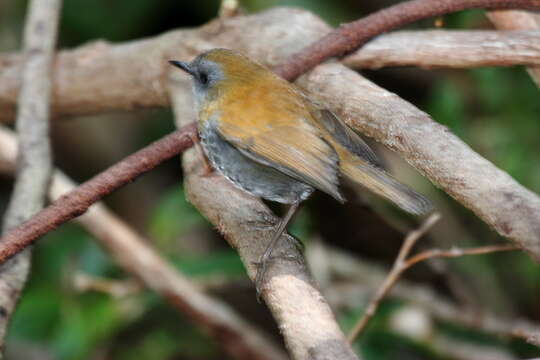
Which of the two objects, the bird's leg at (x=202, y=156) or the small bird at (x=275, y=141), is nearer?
the small bird at (x=275, y=141)

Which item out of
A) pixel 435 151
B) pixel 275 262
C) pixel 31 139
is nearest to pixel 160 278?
pixel 31 139

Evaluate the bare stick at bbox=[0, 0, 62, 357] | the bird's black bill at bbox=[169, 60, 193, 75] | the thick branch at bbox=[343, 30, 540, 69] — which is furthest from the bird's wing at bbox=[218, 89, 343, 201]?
the bare stick at bbox=[0, 0, 62, 357]

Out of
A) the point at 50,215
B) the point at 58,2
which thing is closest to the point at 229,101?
the point at 50,215

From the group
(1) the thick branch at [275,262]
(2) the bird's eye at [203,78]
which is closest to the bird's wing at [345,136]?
(1) the thick branch at [275,262]

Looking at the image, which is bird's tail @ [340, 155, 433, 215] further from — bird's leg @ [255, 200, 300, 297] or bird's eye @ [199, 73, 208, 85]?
bird's eye @ [199, 73, 208, 85]

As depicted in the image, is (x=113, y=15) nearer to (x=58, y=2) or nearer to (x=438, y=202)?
(x=58, y=2)

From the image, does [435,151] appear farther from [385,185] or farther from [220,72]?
[220,72]

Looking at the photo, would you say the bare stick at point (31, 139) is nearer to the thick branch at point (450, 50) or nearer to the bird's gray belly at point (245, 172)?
the bird's gray belly at point (245, 172)
